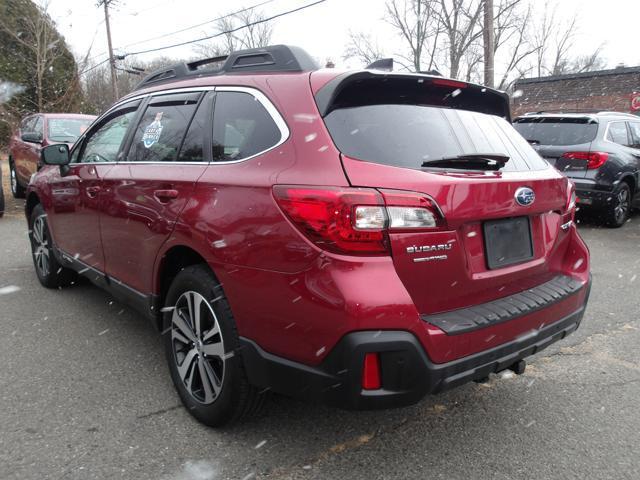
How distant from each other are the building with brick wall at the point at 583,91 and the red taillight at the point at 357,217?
78.6ft

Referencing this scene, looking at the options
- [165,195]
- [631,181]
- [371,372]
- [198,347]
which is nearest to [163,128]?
[165,195]

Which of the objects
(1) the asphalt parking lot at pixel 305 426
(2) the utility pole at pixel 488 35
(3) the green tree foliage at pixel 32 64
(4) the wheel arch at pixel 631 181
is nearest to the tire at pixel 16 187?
(1) the asphalt parking lot at pixel 305 426

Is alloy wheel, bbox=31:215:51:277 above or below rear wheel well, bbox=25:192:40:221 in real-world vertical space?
below

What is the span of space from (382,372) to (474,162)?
1015 mm

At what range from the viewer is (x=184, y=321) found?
268cm

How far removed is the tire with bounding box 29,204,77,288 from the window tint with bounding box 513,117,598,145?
250 inches

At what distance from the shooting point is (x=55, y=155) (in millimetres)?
3957

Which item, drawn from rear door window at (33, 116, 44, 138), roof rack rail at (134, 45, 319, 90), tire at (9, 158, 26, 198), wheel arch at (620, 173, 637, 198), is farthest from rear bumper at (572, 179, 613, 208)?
tire at (9, 158, 26, 198)

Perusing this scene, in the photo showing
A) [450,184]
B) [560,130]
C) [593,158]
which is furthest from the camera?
[560,130]

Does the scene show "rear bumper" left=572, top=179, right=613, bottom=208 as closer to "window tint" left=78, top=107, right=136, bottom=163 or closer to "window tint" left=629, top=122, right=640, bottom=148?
"window tint" left=629, top=122, right=640, bottom=148

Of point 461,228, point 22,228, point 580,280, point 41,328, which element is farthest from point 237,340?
point 22,228

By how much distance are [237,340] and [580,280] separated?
1.75 metres

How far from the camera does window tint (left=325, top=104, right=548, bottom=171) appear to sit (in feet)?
6.93

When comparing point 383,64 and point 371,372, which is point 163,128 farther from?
point 371,372
